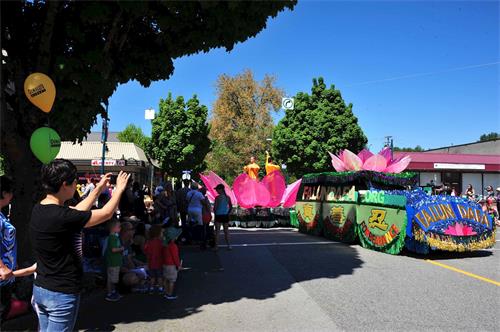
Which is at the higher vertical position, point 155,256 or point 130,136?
point 130,136

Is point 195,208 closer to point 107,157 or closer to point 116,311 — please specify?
point 116,311

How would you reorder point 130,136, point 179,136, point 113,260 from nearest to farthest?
point 113,260 → point 179,136 → point 130,136

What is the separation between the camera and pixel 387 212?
948cm

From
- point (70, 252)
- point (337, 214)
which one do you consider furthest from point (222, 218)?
point (70, 252)

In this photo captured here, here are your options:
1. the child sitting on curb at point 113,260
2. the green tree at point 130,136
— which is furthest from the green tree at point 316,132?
the green tree at point 130,136

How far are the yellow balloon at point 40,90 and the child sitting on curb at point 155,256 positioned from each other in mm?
2314

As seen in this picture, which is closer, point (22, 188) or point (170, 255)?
point (22, 188)

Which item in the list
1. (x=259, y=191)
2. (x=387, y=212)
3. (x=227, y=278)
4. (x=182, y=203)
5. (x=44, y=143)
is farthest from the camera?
(x=259, y=191)

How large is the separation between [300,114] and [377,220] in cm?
2167

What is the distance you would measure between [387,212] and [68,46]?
7014 mm

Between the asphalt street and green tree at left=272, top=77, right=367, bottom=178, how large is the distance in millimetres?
20956

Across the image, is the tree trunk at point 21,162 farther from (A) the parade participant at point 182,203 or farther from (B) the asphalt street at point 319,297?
(A) the parade participant at point 182,203

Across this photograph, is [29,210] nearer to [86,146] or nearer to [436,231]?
[436,231]

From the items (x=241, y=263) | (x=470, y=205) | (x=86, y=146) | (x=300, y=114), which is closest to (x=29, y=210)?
(x=241, y=263)
